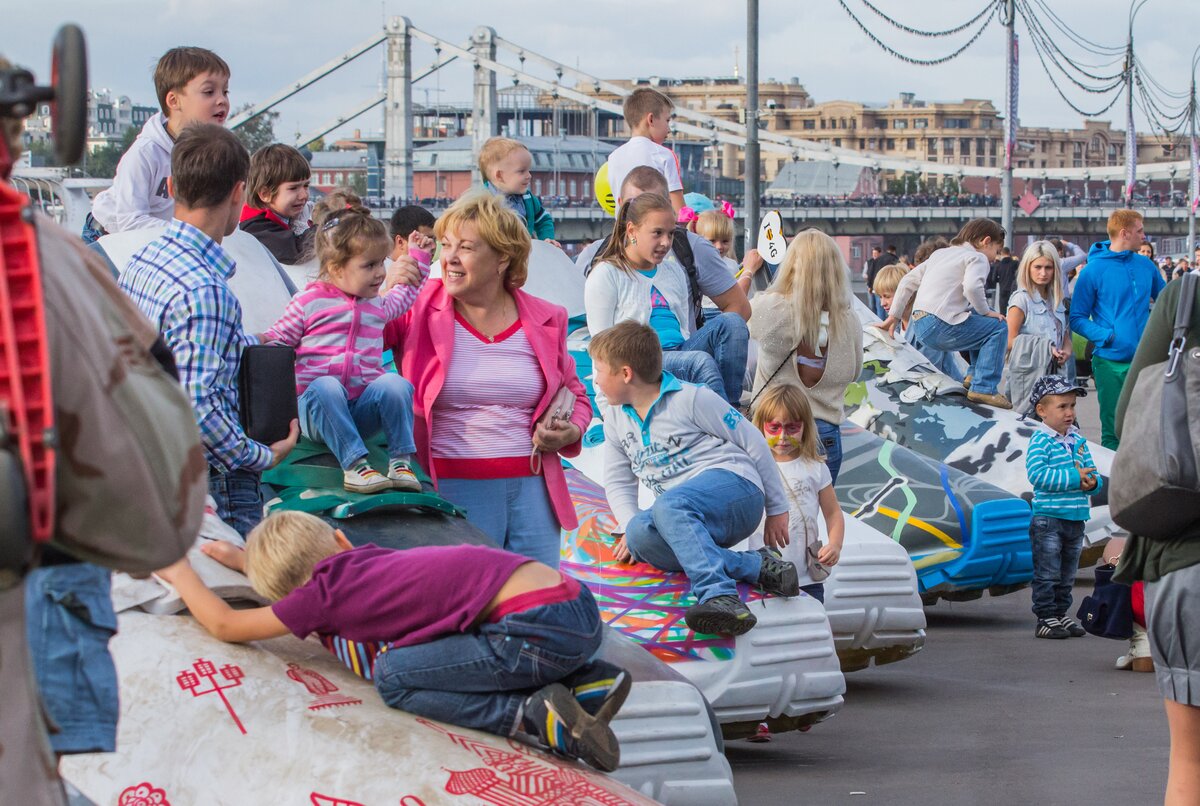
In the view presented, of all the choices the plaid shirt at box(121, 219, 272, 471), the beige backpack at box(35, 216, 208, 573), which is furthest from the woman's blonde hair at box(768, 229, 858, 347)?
the beige backpack at box(35, 216, 208, 573)

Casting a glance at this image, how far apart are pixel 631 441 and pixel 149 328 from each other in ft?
12.3

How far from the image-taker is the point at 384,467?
485cm

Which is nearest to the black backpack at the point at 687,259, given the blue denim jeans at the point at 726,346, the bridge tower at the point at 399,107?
the blue denim jeans at the point at 726,346

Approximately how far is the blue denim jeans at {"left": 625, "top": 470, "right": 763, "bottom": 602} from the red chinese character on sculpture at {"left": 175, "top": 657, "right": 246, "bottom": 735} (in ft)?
7.43

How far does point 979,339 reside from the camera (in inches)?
490

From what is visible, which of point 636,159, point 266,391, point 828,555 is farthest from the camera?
point 636,159

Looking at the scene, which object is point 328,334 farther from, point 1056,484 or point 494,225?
point 1056,484

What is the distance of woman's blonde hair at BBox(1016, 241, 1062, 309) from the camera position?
41.5 feet

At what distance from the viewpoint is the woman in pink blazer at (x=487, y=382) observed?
505cm

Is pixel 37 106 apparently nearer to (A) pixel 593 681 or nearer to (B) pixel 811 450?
(A) pixel 593 681

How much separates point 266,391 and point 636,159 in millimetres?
4662

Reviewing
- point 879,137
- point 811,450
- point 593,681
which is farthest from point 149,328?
point 879,137

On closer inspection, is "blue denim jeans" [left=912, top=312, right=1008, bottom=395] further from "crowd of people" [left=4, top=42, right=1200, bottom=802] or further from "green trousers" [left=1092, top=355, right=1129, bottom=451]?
"crowd of people" [left=4, top=42, right=1200, bottom=802]

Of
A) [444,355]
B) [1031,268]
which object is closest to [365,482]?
[444,355]
